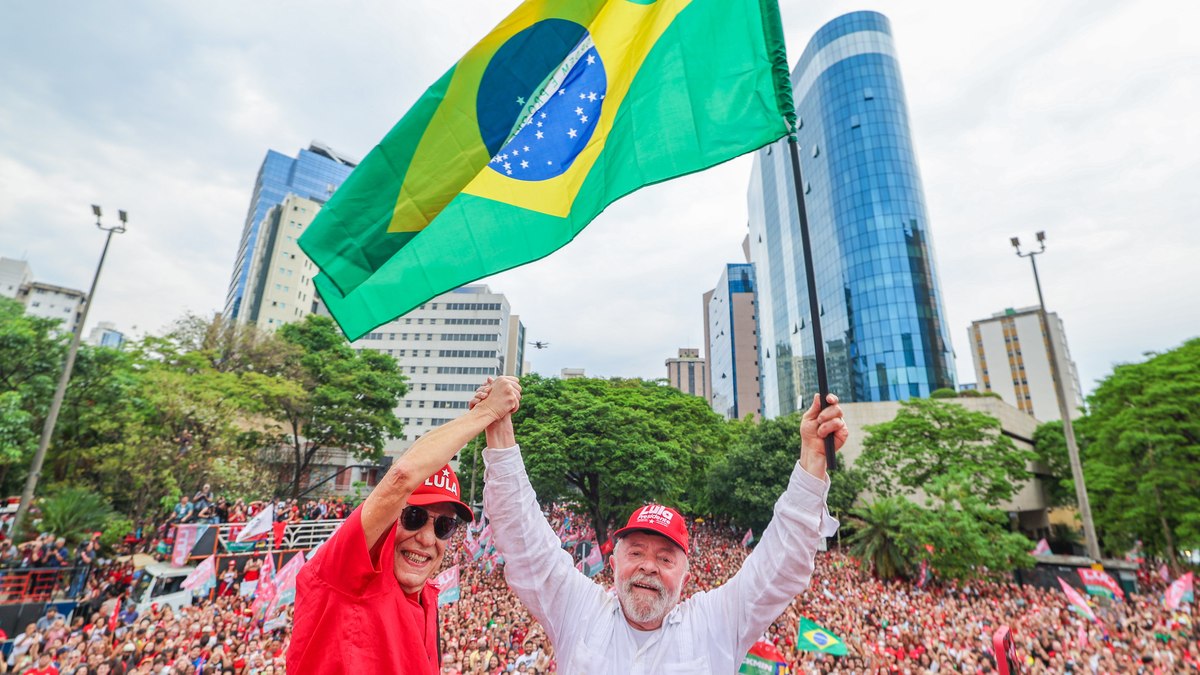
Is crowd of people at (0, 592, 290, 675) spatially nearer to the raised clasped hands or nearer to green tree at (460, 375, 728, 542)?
the raised clasped hands

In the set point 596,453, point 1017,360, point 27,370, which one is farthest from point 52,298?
point 1017,360

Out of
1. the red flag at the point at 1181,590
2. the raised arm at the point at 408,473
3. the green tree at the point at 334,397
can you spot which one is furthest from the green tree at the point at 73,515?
the red flag at the point at 1181,590

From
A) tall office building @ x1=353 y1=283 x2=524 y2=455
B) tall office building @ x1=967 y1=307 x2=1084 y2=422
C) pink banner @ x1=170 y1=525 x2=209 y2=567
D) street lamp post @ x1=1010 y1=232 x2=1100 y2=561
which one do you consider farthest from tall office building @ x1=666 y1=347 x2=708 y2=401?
pink banner @ x1=170 y1=525 x2=209 y2=567

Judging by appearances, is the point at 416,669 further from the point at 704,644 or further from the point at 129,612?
the point at 129,612

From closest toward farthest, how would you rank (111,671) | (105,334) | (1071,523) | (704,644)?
1. (704,644)
2. (111,671)
3. (1071,523)
4. (105,334)

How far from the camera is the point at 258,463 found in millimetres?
30812

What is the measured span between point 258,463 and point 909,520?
31812mm

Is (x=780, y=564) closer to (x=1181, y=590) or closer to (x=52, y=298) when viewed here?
(x=1181, y=590)

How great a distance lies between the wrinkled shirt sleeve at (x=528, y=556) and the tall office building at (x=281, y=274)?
3101 inches

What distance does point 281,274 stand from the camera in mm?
74000

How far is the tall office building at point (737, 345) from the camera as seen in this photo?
93750 millimetres

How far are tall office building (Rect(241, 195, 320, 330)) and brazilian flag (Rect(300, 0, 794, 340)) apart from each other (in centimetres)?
7715

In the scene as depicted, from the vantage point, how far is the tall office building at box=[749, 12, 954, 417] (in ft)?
164

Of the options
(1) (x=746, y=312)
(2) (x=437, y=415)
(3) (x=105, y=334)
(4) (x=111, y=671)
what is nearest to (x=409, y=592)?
(4) (x=111, y=671)
